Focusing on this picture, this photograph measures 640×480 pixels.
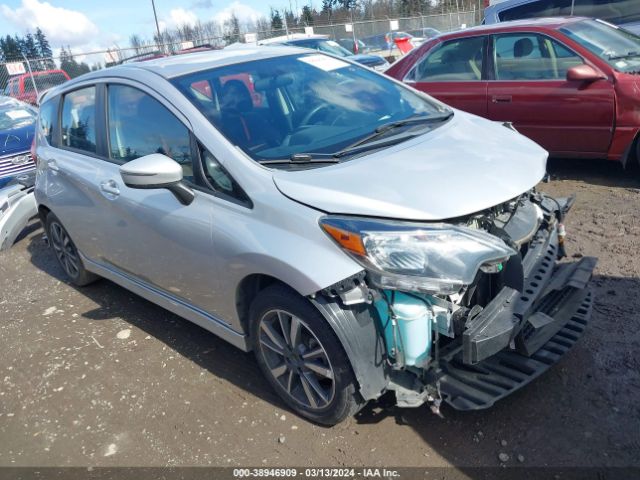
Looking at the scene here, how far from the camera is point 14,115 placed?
844 centimetres

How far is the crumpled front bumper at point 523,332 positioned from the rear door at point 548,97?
2934mm

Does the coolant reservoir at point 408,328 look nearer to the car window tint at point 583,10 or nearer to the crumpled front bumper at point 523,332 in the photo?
the crumpled front bumper at point 523,332

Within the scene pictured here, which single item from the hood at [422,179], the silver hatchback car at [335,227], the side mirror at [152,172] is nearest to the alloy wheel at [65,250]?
the silver hatchback car at [335,227]

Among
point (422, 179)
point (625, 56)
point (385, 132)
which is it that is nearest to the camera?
point (422, 179)

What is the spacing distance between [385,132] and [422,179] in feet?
2.17

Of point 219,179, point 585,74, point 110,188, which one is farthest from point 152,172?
point 585,74

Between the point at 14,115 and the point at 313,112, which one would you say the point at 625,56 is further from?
the point at 14,115

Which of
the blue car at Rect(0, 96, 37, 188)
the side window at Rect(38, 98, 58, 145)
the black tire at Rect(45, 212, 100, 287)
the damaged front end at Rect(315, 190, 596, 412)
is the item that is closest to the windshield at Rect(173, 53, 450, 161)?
the damaged front end at Rect(315, 190, 596, 412)

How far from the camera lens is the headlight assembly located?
2.35 metres

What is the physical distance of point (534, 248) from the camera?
2.90 metres

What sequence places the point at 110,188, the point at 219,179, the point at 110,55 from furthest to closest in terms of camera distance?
the point at 110,55
the point at 110,188
the point at 219,179

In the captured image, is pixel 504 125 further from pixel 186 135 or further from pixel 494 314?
pixel 186 135

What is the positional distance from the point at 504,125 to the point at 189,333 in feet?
8.64

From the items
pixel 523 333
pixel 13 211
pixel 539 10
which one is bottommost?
pixel 13 211
